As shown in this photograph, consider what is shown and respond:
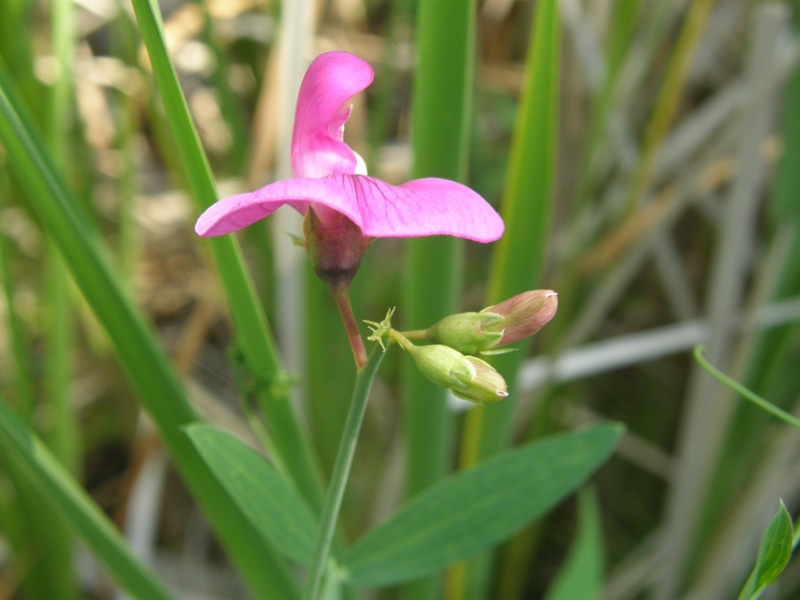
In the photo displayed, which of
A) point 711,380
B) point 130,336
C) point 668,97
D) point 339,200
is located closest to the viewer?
point 339,200

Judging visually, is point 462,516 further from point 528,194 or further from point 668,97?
point 668,97

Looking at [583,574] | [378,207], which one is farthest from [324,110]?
[583,574]

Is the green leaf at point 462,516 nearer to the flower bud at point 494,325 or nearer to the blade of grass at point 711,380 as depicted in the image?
the flower bud at point 494,325

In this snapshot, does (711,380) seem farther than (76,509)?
Yes

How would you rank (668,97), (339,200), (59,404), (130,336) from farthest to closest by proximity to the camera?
(668,97), (59,404), (130,336), (339,200)

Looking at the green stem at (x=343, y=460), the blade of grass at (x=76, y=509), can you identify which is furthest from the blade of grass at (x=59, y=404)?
the green stem at (x=343, y=460)

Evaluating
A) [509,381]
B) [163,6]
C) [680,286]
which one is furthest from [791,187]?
[163,6]

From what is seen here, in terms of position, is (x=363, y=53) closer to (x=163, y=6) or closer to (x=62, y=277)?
(x=163, y=6)

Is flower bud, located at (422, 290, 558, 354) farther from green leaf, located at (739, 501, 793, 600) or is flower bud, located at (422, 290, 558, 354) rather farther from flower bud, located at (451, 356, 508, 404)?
green leaf, located at (739, 501, 793, 600)
